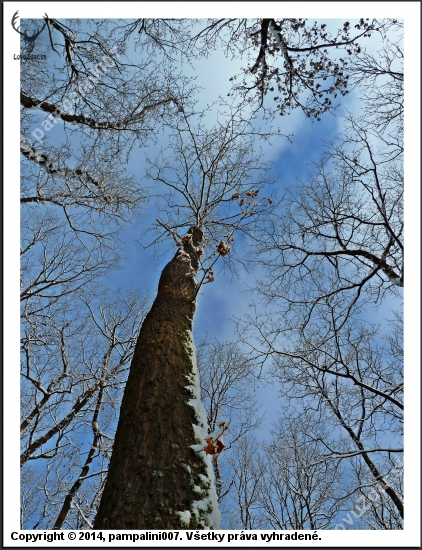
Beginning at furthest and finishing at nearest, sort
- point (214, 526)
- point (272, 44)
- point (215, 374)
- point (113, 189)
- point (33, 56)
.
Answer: point (215, 374) < point (113, 189) < point (272, 44) < point (33, 56) < point (214, 526)

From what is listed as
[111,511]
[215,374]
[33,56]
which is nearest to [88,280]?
[33,56]

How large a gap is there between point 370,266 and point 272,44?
3.80 metres

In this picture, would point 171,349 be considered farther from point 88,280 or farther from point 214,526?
point 88,280

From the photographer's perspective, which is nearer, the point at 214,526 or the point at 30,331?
the point at 214,526

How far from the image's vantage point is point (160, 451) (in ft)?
6.65

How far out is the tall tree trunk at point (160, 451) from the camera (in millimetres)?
1761

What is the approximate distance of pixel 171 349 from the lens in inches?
115

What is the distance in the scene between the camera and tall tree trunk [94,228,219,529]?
1.76 metres
